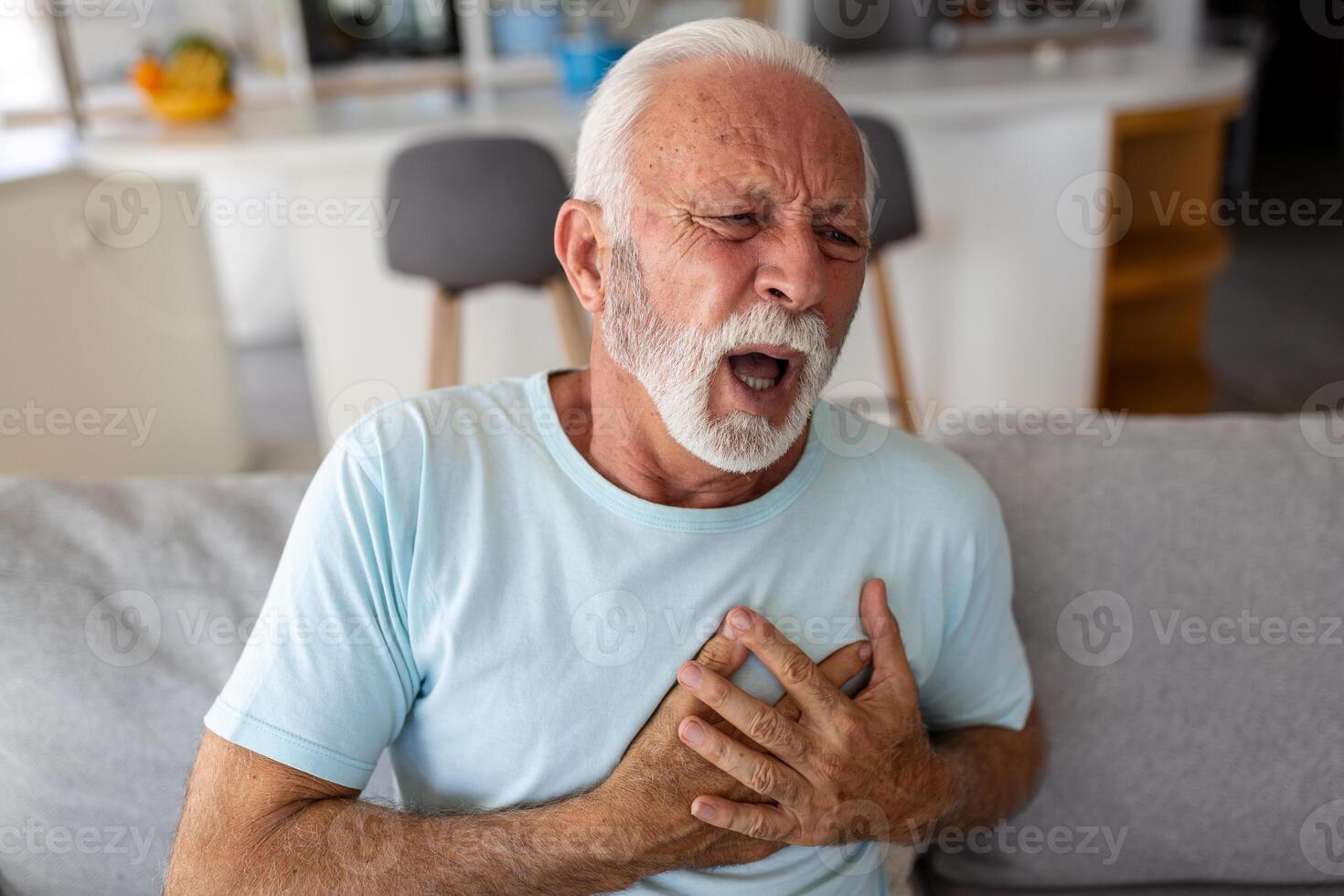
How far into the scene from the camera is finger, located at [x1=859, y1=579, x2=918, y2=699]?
1.11 metres

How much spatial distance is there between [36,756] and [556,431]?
0.62 meters

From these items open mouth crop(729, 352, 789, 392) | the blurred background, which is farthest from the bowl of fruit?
open mouth crop(729, 352, 789, 392)

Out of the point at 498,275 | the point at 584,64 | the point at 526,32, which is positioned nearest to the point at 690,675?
the point at 498,275

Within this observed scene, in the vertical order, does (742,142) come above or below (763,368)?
above

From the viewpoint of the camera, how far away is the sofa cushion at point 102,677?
3.90 ft

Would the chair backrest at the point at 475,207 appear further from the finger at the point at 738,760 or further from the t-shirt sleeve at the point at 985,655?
the finger at the point at 738,760

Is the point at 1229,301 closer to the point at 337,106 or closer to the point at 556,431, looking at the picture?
the point at 337,106

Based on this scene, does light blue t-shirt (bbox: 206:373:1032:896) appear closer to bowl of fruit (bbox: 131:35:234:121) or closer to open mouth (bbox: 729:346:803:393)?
open mouth (bbox: 729:346:803:393)

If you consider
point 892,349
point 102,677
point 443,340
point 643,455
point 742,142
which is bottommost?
point 892,349

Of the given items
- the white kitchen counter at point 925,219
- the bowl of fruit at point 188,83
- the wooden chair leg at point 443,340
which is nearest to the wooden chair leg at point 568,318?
the wooden chair leg at point 443,340

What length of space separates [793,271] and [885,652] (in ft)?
1.24

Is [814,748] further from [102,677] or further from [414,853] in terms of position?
[102,677]

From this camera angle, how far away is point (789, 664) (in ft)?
3.43

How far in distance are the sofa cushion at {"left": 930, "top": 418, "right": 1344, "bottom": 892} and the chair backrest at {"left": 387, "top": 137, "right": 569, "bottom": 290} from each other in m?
1.38
